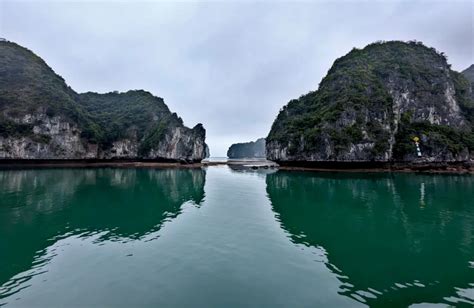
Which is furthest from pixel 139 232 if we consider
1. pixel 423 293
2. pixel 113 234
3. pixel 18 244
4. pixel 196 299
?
pixel 423 293

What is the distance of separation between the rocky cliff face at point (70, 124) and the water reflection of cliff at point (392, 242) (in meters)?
86.7

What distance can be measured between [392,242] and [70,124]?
104 metres

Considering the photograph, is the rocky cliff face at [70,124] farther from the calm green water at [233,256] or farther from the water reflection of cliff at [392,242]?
the water reflection of cliff at [392,242]

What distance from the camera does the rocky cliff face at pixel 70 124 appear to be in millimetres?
76250

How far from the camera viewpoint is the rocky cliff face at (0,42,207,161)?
76250mm

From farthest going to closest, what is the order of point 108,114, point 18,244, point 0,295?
point 108,114
point 18,244
point 0,295

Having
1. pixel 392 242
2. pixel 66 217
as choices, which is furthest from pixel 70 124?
pixel 392 242

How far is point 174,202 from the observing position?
27.2 metres

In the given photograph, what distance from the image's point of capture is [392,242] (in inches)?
561

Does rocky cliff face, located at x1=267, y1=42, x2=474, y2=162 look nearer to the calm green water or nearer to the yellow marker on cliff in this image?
the yellow marker on cliff

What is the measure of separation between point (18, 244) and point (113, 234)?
475 cm

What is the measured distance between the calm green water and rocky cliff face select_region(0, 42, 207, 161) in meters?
72.7

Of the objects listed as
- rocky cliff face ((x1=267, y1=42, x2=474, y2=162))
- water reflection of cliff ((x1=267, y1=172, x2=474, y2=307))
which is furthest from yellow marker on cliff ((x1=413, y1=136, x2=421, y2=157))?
water reflection of cliff ((x1=267, y1=172, x2=474, y2=307))

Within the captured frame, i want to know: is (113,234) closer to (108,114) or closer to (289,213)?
(289,213)
